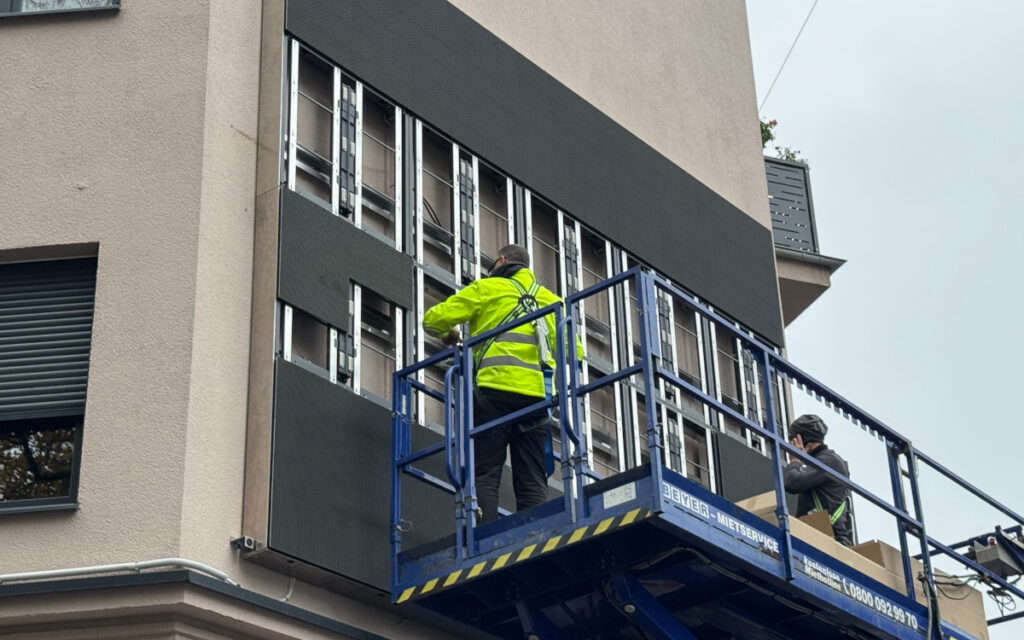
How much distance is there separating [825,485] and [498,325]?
9.47ft

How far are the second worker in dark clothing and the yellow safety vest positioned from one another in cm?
213

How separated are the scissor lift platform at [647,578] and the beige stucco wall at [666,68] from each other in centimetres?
538

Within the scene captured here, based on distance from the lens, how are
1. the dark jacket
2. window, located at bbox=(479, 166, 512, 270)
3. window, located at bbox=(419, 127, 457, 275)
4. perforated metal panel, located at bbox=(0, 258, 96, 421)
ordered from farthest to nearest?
window, located at bbox=(479, 166, 512, 270), window, located at bbox=(419, 127, 457, 275), the dark jacket, perforated metal panel, located at bbox=(0, 258, 96, 421)

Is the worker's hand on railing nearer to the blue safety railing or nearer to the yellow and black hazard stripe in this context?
the blue safety railing

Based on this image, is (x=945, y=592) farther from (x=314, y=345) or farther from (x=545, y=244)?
(x=314, y=345)

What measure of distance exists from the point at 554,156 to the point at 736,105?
162 inches

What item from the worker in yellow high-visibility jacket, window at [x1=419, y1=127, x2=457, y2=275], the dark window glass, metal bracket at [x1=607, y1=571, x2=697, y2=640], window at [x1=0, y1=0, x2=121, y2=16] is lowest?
metal bracket at [x1=607, y1=571, x2=697, y2=640]

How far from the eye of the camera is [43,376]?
10164 millimetres

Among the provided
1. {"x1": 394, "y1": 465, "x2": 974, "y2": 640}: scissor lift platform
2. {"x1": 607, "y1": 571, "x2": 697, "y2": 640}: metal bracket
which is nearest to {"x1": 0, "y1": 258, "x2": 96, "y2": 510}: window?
{"x1": 394, "y1": 465, "x2": 974, "y2": 640}: scissor lift platform

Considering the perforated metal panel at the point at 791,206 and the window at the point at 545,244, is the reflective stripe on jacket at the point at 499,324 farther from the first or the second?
the perforated metal panel at the point at 791,206

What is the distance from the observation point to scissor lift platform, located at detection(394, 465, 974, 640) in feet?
31.1

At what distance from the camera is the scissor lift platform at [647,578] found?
373 inches

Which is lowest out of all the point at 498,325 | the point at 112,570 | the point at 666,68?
the point at 112,570

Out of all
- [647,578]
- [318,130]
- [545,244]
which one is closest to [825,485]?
[647,578]
